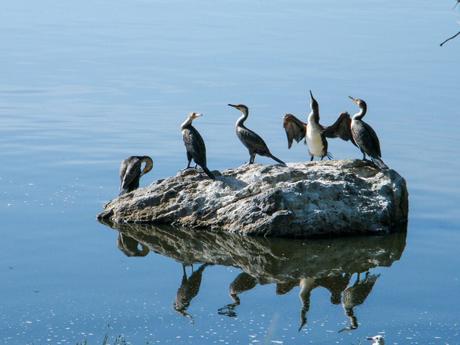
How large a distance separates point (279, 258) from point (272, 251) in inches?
10.0

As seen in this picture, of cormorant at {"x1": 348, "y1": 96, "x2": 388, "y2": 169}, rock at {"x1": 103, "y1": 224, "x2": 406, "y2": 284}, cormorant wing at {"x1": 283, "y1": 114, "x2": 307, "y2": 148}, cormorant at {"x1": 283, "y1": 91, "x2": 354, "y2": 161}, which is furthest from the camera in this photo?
cormorant wing at {"x1": 283, "y1": 114, "x2": 307, "y2": 148}

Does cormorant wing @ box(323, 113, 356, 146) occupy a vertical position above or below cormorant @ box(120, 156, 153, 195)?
above

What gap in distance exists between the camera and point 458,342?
36.4ft

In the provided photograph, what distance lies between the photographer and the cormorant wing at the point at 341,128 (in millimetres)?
16766

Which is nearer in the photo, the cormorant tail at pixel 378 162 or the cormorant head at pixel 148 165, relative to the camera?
the cormorant tail at pixel 378 162

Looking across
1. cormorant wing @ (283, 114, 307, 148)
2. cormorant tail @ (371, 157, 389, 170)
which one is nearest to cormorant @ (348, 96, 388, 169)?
cormorant tail @ (371, 157, 389, 170)

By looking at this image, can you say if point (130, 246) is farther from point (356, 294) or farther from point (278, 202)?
point (356, 294)

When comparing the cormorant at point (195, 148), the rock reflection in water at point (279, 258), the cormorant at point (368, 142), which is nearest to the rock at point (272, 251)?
the rock reflection in water at point (279, 258)

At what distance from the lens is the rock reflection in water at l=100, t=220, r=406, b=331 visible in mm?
12711

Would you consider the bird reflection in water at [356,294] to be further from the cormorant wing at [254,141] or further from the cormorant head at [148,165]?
the cormorant head at [148,165]

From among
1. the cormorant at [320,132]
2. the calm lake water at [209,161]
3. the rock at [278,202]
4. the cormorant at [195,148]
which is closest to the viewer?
the calm lake water at [209,161]

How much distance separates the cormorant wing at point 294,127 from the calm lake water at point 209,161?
3.65 ft

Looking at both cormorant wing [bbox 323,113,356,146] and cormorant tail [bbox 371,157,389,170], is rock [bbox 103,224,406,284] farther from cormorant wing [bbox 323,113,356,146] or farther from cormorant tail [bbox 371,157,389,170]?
cormorant wing [bbox 323,113,356,146]

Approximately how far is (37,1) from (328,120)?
87.8 feet
